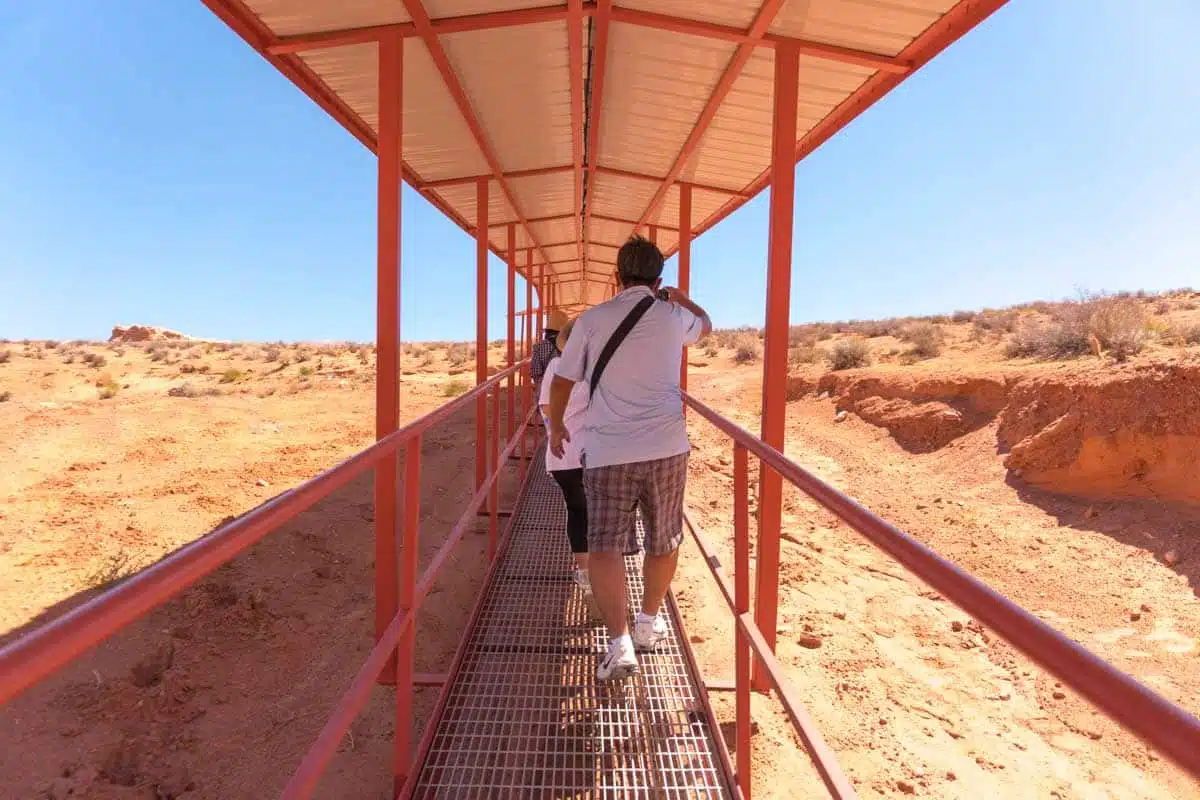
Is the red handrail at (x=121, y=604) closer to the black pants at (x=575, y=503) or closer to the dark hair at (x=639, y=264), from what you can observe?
the dark hair at (x=639, y=264)

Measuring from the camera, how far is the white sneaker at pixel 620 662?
3137mm

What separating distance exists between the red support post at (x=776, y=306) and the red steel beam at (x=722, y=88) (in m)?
0.20

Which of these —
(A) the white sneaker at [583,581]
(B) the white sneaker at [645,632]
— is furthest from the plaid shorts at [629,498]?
(A) the white sneaker at [583,581]

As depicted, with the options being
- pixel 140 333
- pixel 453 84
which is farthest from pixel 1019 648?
pixel 140 333

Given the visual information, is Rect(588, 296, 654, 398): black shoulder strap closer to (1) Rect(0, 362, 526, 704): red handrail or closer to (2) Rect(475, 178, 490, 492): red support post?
(1) Rect(0, 362, 526, 704): red handrail

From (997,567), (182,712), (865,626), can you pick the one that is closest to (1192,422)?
(997,567)

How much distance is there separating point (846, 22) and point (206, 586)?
542 centimetres

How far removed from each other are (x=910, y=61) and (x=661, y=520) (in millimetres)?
2416

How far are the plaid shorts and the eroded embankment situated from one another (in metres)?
6.79

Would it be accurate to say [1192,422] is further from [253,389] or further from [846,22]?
[253,389]

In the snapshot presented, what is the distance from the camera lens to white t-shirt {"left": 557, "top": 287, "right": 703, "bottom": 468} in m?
2.78

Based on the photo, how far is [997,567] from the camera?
21.8ft

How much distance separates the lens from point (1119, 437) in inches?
299

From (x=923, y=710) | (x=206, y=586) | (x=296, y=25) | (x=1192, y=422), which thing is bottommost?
(x=923, y=710)
